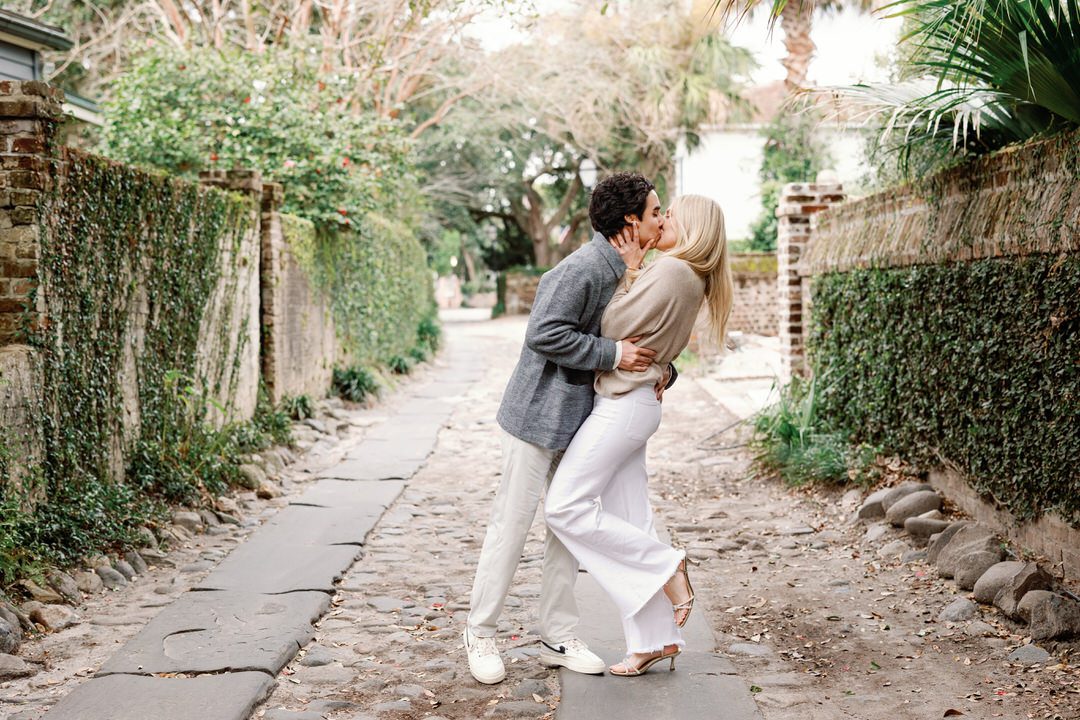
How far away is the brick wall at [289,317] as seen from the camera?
379 inches

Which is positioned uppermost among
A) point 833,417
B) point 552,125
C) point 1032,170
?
point 552,125

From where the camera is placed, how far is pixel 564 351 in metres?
3.76

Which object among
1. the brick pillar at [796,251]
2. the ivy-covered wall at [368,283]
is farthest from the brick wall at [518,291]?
the brick pillar at [796,251]

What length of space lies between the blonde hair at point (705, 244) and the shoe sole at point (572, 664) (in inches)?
57.6

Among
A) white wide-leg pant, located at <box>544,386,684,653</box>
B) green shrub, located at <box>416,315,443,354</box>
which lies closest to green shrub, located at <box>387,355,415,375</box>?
green shrub, located at <box>416,315,443,354</box>

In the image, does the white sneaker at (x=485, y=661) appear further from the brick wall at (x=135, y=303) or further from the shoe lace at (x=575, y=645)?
the brick wall at (x=135, y=303)

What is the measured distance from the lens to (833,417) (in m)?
7.94

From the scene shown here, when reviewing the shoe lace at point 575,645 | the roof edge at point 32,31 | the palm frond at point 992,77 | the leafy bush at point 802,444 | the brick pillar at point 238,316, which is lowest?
the shoe lace at point 575,645

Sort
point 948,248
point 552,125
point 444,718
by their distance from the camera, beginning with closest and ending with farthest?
point 444,718 → point 948,248 → point 552,125

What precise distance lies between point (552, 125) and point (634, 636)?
1953 centimetres

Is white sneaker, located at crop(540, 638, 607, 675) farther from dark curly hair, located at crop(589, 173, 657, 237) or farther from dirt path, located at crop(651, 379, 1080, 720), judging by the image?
dark curly hair, located at crop(589, 173, 657, 237)

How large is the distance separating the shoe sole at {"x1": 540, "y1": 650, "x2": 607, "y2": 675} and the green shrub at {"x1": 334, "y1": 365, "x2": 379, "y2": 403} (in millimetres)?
8311

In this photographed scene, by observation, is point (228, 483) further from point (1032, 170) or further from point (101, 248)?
point (1032, 170)

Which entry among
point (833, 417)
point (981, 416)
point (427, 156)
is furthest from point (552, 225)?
point (981, 416)
